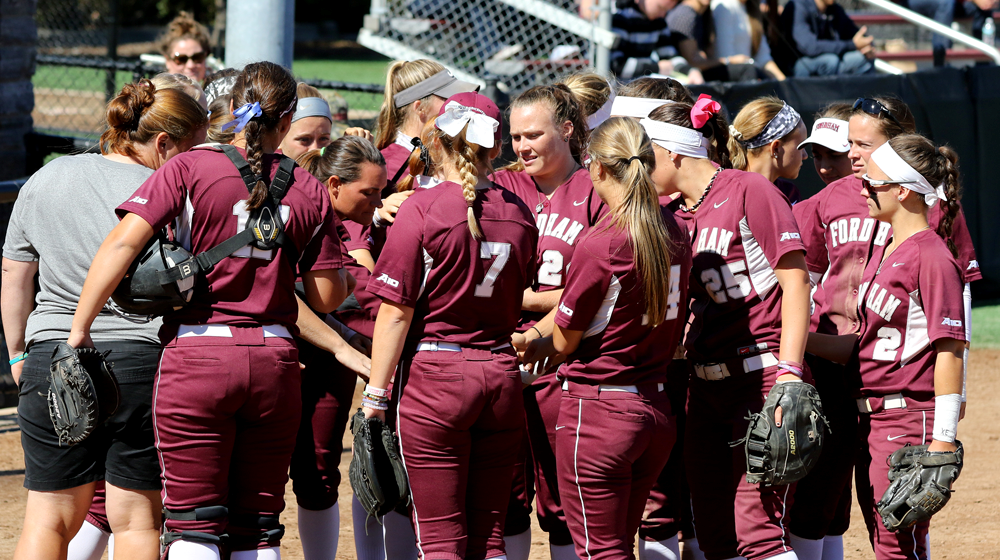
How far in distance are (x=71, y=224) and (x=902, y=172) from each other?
9.02 ft

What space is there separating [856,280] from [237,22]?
12.5ft

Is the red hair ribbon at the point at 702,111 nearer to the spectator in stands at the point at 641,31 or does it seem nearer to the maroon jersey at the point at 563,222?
the maroon jersey at the point at 563,222

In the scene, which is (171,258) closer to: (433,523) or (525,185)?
(433,523)

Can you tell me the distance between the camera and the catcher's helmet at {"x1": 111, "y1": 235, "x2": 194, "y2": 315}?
3.04m

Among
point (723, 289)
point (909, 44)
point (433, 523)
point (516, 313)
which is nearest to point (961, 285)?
point (723, 289)

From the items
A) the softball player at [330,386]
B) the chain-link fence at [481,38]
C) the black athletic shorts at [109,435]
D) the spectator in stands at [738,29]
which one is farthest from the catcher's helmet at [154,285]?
the spectator in stands at [738,29]

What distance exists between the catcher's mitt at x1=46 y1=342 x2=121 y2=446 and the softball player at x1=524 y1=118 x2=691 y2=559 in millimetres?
1425

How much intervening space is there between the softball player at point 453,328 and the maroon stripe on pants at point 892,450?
126 centimetres

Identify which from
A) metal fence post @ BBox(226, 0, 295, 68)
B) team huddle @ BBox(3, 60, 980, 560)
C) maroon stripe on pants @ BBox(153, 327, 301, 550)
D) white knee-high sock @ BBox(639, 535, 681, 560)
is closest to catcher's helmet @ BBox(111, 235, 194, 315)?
team huddle @ BBox(3, 60, 980, 560)

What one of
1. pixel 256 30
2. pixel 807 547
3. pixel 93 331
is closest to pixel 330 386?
pixel 93 331

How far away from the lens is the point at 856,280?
13.1 feet

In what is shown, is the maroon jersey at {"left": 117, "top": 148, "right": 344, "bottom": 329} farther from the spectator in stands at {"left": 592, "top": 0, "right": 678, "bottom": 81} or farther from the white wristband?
the spectator in stands at {"left": 592, "top": 0, "right": 678, "bottom": 81}

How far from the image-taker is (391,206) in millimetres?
4016

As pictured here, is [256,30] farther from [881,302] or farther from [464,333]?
[881,302]
